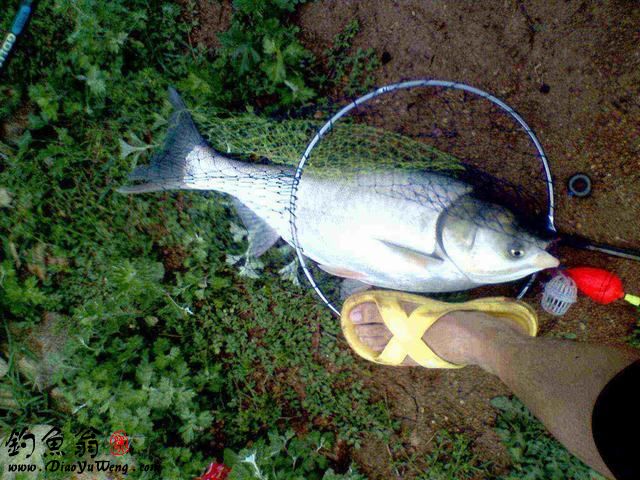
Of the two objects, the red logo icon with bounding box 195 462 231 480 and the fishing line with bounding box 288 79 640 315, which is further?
the red logo icon with bounding box 195 462 231 480

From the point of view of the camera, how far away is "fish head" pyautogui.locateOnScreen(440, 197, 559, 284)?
2240 millimetres

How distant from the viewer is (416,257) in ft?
7.68

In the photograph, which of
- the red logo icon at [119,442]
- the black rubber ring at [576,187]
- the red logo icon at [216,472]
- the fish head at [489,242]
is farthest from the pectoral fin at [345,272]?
the red logo icon at [119,442]

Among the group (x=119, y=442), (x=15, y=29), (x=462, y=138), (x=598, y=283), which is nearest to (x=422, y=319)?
(x=598, y=283)

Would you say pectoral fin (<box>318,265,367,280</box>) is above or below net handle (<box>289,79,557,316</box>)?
below

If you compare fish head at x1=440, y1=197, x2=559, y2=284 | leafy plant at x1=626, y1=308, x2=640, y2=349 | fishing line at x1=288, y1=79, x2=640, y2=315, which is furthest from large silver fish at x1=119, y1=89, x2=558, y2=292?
leafy plant at x1=626, y1=308, x2=640, y2=349

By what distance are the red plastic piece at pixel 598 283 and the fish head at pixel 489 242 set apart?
485mm

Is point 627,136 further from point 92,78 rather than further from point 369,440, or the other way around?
point 92,78

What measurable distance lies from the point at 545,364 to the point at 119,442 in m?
2.69

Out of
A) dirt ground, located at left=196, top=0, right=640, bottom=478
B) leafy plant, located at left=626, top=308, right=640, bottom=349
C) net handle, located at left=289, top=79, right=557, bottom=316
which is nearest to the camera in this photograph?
net handle, located at left=289, top=79, right=557, bottom=316

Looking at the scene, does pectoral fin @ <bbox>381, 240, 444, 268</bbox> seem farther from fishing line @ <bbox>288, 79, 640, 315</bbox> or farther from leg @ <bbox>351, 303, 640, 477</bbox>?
fishing line @ <bbox>288, 79, 640, 315</bbox>

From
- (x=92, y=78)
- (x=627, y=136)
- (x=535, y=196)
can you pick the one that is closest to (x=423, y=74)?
(x=535, y=196)

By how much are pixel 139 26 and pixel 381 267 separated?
87.6 inches

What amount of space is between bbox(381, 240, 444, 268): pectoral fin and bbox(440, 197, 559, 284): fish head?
0.08 m
